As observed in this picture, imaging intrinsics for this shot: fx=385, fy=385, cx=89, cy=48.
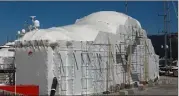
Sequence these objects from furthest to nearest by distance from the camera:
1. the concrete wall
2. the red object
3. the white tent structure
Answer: the white tent structure, the concrete wall, the red object

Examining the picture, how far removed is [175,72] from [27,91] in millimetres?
29501

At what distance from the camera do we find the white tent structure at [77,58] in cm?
2175

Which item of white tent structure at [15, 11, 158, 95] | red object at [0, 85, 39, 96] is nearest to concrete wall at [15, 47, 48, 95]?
white tent structure at [15, 11, 158, 95]

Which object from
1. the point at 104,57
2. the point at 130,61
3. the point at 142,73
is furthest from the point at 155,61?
the point at 104,57

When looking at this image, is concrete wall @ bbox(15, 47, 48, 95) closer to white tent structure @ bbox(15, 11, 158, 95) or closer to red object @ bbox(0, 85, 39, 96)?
white tent structure @ bbox(15, 11, 158, 95)

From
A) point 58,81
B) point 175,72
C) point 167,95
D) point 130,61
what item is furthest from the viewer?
point 175,72

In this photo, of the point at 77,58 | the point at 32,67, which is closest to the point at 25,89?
the point at 32,67

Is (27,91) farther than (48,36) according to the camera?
No

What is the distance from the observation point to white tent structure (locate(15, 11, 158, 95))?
856 inches

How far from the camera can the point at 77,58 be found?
2242 cm

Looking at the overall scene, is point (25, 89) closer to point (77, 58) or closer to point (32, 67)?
point (32, 67)

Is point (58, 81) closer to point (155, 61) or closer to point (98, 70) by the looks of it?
point (98, 70)

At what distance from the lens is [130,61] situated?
28938 mm

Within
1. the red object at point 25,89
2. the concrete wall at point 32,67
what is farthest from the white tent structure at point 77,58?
the red object at point 25,89
